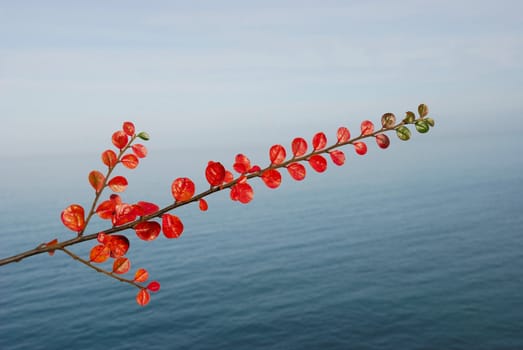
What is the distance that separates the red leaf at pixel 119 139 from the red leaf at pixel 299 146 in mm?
642

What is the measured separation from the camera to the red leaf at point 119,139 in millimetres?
1663

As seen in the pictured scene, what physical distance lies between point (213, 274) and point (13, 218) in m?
59.6

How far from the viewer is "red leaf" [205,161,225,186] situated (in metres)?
1.26

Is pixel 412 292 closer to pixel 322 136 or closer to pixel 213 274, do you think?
pixel 213 274

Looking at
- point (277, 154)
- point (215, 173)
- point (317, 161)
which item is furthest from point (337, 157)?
point (215, 173)

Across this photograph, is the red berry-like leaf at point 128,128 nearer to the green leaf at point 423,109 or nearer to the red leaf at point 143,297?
the red leaf at point 143,297

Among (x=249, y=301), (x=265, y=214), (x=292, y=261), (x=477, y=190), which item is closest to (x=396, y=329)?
(x=249, y=301)

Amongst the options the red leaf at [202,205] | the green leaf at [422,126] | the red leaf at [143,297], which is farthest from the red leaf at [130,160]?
the green leaf at [422,126]

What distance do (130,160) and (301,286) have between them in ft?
143

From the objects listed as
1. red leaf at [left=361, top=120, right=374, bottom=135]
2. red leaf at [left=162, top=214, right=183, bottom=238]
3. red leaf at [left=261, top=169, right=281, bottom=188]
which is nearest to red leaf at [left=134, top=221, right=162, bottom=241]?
red leaf at [left=162, top=214, right=183, bottom=238]

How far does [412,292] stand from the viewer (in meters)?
41.0

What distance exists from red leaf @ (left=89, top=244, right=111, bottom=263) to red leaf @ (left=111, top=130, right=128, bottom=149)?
1.57 feet

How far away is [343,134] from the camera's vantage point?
153cm

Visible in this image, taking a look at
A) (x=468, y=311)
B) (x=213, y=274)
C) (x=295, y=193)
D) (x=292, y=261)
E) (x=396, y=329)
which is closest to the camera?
(x=396, y=329)
